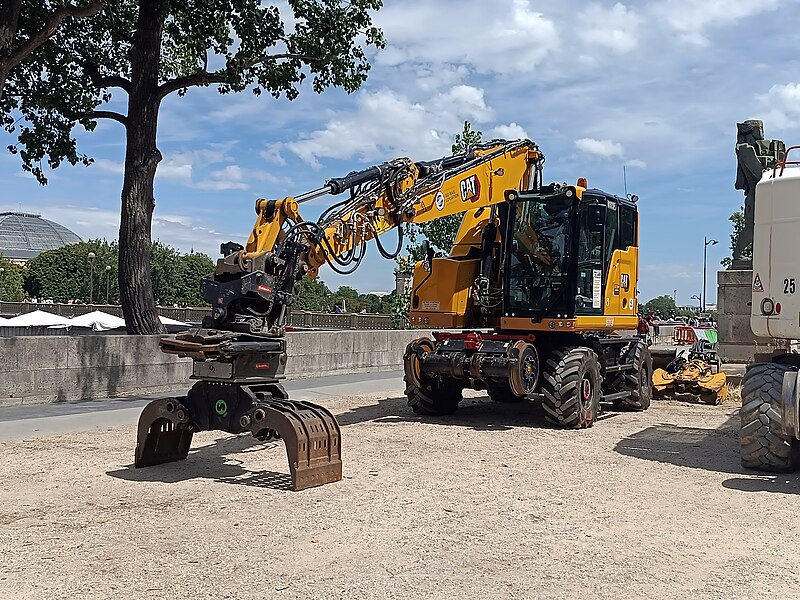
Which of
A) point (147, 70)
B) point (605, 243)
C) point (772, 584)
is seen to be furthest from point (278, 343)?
point (147, 70)

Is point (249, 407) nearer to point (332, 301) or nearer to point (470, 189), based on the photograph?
point (470, 189)

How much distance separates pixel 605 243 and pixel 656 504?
5743 mm

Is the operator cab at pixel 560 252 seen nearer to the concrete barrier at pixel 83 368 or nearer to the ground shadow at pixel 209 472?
the ground shadow at pixel 209 472

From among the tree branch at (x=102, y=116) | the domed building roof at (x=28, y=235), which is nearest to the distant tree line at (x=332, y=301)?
the tree branch at (x=102, y=116)

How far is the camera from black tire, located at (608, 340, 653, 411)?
1438 cm

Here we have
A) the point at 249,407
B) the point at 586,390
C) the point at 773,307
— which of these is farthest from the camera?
the point at 586,390

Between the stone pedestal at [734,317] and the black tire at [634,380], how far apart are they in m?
6.51

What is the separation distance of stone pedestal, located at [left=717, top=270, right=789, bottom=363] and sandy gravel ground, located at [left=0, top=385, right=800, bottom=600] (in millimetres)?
9787

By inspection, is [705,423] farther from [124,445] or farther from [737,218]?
[737,218]

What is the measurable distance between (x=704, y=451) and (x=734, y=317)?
35.1 ft

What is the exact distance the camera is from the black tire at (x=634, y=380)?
1438 cm

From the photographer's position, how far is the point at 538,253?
12.7 m

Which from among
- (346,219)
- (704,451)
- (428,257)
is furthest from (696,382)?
(346,219)

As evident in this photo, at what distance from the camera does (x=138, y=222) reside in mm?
15852
